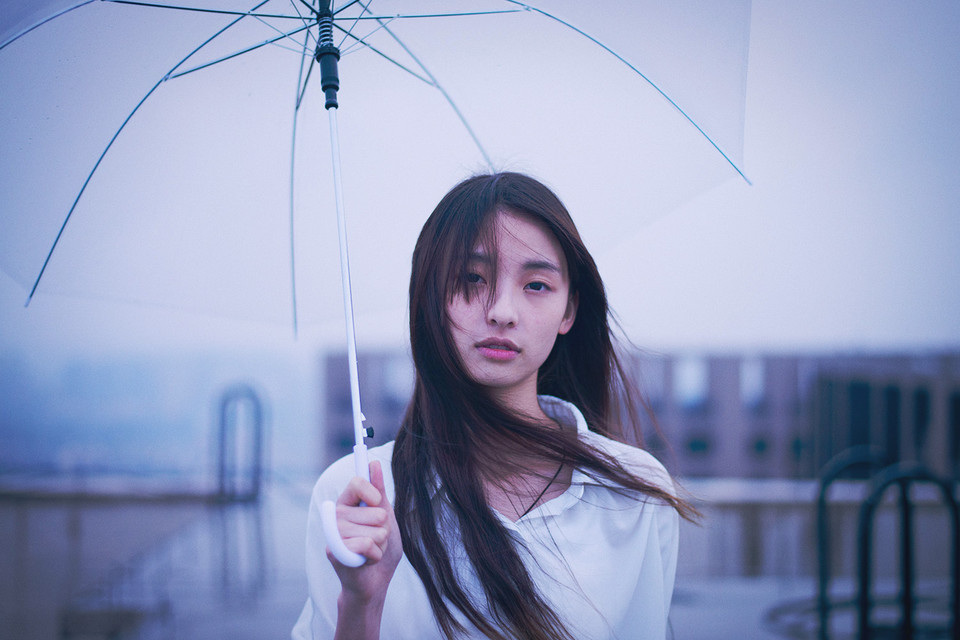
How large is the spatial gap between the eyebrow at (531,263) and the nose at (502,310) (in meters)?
0.07

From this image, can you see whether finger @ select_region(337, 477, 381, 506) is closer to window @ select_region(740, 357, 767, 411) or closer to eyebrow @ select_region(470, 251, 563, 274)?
eyebrow @ select_region(470, 251, 563, 274)

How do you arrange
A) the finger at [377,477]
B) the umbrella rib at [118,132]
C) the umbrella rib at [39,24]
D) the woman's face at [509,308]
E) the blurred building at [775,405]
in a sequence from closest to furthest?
the finger at [377,477] → the umbrella rib at [39,24] → the woman's face at [509,308] → the umbrella rib at [118,132] → the blurred building at [775,405]

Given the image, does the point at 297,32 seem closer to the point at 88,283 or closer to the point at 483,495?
the point at 88,283

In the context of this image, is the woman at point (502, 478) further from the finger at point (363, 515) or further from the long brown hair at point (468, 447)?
the finger at point (363, 515)

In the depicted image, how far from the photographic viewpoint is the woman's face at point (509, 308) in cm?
130

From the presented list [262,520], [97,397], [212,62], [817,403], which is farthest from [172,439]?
[212,62]

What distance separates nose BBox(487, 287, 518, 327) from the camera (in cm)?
127

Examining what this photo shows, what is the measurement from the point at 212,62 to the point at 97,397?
103m

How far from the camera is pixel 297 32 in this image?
139cm

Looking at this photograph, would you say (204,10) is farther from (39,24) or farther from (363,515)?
(363,515)

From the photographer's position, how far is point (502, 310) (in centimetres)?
127

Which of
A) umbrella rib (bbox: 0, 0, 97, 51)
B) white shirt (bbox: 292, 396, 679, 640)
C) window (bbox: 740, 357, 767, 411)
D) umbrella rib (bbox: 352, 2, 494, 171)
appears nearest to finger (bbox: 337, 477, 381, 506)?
white shirt (bbox: 292, 396, 679, 640)

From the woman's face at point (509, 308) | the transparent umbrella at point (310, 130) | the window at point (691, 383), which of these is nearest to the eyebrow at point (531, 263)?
the woman's face at point (509, 308)

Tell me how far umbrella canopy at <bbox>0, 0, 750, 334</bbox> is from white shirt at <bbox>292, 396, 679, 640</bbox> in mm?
609
